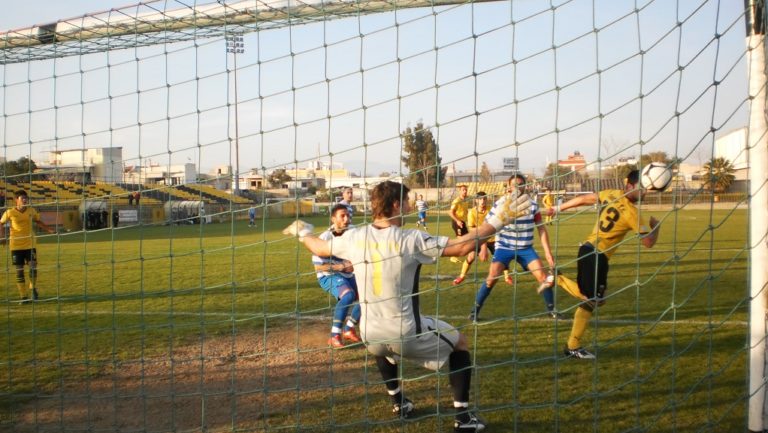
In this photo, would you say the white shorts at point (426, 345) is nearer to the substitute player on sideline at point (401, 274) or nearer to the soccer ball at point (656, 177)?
the substitute player on sideline at point (401, 274)

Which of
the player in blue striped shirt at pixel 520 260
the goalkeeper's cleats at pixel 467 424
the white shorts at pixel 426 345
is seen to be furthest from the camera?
the player in blue striped shirt at pixel 520 260

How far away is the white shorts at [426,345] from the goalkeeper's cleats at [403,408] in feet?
1.53

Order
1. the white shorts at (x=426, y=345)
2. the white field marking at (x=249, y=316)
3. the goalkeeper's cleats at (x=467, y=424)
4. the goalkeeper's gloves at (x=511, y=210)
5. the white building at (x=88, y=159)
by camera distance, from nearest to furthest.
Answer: the goalkeeper's gloves at (x=511, y=210) → the white shorts at (x=426, y=345) → the goalkeeper's cleats at (x=467, y=424) → the white building at (x=88, y=159) → the white field marking at (x=249, y=316)

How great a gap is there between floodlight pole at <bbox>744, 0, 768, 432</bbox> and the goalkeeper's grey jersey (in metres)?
1.78

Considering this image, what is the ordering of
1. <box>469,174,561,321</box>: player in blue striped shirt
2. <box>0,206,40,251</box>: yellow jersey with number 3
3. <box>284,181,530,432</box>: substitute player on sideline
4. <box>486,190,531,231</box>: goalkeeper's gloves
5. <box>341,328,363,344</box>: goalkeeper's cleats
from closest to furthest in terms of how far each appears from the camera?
<box>486,190,531,231</box>: goalkeeper's gloves, <box>284,181,530,432</box>: substitute player on sideline, <box>341,328,363,344</box>: goalkeeper's cleats, <box>469,174,561,321</box>: player in blue striped shirt, <box>0,206,40,251</box>: yellow jersey with number 3

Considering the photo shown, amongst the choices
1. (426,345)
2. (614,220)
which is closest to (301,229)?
(426,345)

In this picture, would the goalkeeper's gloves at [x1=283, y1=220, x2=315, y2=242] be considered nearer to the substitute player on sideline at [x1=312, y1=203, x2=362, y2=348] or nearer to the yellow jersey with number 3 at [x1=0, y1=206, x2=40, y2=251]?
the substitute player on sideline at [x1=312, y1=203, x2=362, y2=348]

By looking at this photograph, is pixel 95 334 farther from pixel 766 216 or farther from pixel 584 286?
pixel 766 216

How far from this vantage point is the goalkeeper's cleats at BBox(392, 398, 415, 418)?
Result: 4.18 metres

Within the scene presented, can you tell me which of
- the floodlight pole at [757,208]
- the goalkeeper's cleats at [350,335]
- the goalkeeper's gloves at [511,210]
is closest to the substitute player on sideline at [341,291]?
the goalkeeper's cleats at [350,335]

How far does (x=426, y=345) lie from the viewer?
3.78 metres

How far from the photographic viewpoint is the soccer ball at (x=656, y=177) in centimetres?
474

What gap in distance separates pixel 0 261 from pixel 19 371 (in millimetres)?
10824

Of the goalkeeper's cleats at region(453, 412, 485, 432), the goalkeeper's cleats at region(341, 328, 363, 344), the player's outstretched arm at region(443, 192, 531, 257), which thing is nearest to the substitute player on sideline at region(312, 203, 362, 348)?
the goalkeeper's cleats at region(341, 328, 363, 344)
